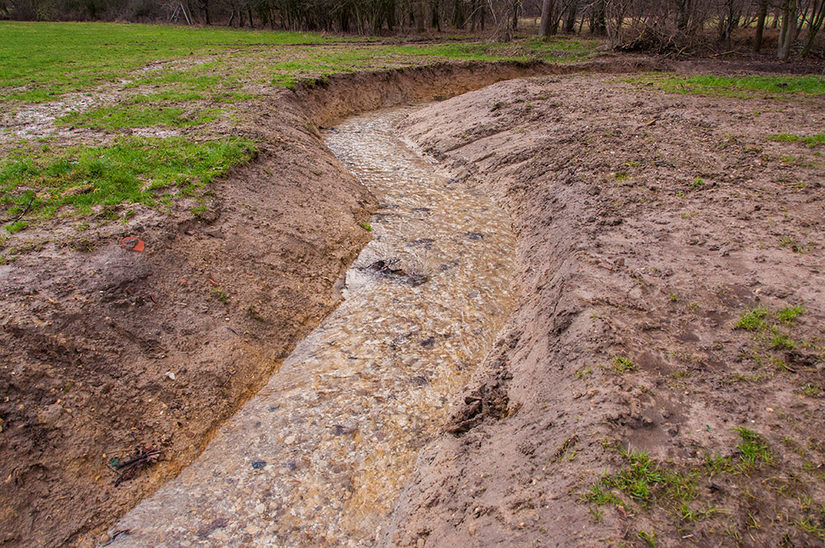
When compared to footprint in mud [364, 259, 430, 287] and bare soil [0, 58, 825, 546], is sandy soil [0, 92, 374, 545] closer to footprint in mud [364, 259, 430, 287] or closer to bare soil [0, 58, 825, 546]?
bare soil [0, 58, 825, 546]

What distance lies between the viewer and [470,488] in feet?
13.9

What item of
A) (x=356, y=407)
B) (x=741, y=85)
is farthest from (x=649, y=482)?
(x=741, y=85)

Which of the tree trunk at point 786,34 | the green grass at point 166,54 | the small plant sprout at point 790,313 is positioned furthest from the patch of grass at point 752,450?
the tree trunk at point 786,34

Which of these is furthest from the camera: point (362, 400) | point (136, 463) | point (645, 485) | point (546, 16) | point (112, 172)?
point (546, 16)

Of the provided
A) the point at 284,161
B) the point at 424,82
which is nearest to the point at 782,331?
the point at 284,161

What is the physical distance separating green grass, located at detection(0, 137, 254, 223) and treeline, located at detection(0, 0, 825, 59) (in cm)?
2484

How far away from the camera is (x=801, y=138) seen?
991 cm

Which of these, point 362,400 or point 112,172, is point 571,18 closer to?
point 112,172

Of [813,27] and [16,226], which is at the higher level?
[813,27]

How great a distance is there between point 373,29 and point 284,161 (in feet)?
125

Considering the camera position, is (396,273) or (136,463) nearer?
(136,463)

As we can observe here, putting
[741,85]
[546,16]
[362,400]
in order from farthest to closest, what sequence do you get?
[546,16] → [741,85] → [362,400]

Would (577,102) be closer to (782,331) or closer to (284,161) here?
(284,161)

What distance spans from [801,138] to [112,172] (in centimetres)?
1441
